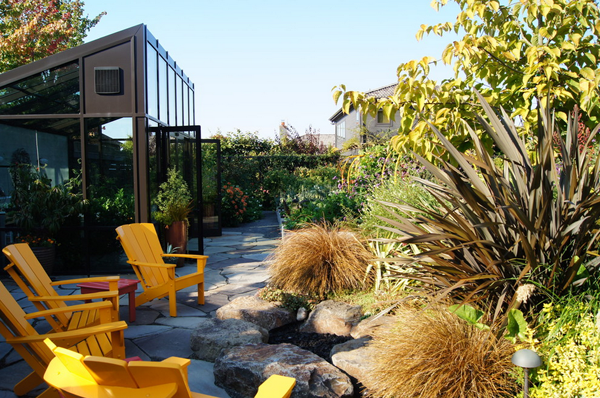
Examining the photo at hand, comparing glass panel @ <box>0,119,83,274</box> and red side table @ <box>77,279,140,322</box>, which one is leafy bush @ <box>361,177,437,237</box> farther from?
glass panel @ <box>0,119,83,274</box>

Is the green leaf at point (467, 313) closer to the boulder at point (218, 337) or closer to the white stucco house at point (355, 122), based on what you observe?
the boulder at point (218, 337)

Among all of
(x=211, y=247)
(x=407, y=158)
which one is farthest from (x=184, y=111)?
(x=407, y=158)

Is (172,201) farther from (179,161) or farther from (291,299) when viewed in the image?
(291,299)

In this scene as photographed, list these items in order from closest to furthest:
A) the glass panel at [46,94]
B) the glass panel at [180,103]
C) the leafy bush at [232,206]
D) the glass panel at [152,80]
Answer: the glass panel at [46,94] < the glass panel at [152,80] < the glass panel at [180,103] < the leafy bush at [232,206]

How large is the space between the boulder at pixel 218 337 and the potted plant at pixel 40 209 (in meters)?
3.86

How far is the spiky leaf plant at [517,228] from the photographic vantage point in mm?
2592

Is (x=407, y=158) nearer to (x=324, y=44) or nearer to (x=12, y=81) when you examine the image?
(x=324, y=44)

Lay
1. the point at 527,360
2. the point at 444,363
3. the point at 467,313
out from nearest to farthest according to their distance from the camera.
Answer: the point at 527,360
the point at 444,363
the point at 467,313

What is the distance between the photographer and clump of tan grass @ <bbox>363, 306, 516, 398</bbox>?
234 cm

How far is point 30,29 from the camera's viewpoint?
41.5ft

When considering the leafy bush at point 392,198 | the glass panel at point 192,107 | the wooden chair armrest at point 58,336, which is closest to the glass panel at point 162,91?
the glass panel at point 192,107

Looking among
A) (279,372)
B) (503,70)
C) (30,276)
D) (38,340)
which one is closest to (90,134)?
(30,276)

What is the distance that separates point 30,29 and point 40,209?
28.5ft

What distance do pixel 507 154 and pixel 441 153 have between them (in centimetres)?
76
